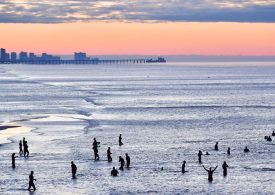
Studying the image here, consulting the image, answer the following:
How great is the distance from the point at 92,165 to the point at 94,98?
88336 millimetres

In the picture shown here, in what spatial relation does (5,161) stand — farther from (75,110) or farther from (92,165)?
(75,110)

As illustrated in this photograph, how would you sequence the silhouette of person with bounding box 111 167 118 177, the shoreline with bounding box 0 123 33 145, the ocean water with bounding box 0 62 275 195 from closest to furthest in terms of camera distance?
the ocean water with bounding box 0 62 275 195 → the silhouette of person with bounding box 111 167 118 177 → the shoreline with bounding box 0 123 33 145

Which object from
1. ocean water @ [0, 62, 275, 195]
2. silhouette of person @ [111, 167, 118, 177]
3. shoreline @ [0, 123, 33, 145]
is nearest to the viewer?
ocean water @ [0, 62, 275, 195]

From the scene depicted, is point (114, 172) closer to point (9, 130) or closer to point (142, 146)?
point (142, 146)

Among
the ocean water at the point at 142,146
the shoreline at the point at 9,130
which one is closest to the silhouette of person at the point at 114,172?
the ocean water at the point at 142,146

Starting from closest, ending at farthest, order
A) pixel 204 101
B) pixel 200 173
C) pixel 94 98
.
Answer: pixel 200 173
pixel 204 101
pixel 94 98

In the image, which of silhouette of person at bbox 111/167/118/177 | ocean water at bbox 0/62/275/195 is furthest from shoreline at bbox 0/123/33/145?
silhouette of person at bbox 111/167/118/177

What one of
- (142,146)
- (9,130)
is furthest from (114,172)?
(9,130)

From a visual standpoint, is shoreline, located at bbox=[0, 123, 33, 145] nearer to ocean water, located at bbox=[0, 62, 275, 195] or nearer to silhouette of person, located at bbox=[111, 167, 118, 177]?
ocean water, located at bbox=[0, 62, 275, 195]

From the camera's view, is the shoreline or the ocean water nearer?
the ocean water

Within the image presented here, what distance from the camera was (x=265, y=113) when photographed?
10388cm

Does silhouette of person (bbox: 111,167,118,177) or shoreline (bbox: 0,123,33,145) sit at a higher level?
silhouette of person (bbox: 111,167,118,177)

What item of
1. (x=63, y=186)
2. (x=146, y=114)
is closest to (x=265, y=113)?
(x=146, y=114)

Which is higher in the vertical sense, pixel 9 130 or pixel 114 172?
pixel 114 172
